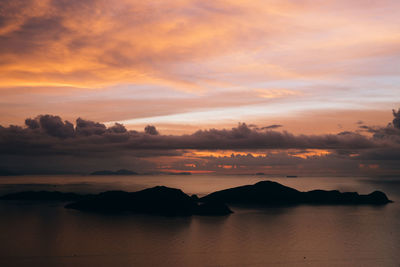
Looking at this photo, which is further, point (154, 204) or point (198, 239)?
point (154, 204)

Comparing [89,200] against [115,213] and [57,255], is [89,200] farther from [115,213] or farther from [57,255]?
[57,255]

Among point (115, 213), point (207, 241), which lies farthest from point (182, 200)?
point (207, 241)

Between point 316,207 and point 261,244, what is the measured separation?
324 ft

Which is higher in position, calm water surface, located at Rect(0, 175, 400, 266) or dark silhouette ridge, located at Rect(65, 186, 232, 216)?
dark silhouette ridge, located at Rect(65, 186, 232, 216)

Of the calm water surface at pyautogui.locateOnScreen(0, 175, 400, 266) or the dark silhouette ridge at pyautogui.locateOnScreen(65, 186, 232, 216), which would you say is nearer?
the calm water surface at pyautogui.locateOnScreen(0, 175, 400, 266)

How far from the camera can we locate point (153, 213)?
150m

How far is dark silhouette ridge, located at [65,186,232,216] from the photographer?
15185 cm

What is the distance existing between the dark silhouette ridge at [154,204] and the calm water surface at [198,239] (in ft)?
28.5

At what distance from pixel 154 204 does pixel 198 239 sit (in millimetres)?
56906

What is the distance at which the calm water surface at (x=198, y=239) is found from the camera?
264 feet

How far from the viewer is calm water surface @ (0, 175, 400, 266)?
80.6m

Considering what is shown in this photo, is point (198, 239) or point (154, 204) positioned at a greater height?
point (154, 204)

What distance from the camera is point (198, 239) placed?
334 ft

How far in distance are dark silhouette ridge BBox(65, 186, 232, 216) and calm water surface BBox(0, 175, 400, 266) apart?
8.69m
